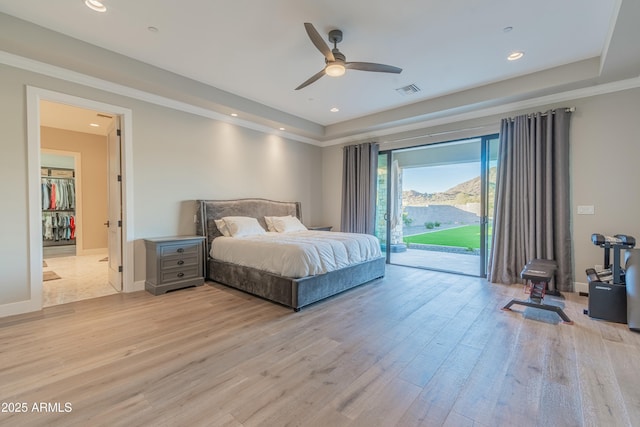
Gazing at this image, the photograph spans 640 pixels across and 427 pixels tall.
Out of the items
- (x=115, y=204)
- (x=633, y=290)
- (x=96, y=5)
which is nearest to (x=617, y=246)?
(x=633, y=290)

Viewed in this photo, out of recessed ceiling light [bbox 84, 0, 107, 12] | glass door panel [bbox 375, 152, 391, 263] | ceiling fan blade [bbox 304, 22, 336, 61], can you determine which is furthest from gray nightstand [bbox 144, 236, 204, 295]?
glass door panel [bbox 375, 152, 391, 263]

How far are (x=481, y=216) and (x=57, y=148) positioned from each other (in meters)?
9.24

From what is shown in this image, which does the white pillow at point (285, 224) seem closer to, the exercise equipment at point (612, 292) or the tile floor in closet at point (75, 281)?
the tile floor in closet at point (75, 281)

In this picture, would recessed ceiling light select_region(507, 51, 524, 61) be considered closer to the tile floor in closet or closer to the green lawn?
the green lawn

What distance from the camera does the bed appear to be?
3428 millimetres

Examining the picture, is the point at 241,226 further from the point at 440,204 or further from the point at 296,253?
→ the point at 440,204

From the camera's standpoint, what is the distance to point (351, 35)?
10.1ft

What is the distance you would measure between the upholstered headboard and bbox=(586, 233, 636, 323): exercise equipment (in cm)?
495

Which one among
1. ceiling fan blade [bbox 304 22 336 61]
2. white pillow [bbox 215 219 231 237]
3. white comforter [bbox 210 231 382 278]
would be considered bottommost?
white comforter [bbox 210 231 382 278]

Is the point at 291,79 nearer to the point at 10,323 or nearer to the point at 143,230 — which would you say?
the point at 143,230

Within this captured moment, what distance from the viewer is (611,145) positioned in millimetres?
3820

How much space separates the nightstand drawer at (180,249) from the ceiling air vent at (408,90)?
4039mm

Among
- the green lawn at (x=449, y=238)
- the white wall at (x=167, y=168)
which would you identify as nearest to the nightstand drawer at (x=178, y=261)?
the white wall at (x=167, y=168)

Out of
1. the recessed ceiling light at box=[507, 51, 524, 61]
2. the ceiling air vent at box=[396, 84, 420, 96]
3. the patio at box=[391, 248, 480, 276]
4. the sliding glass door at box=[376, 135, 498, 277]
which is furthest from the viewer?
the patio at box=[391, 248, 480, 276]
